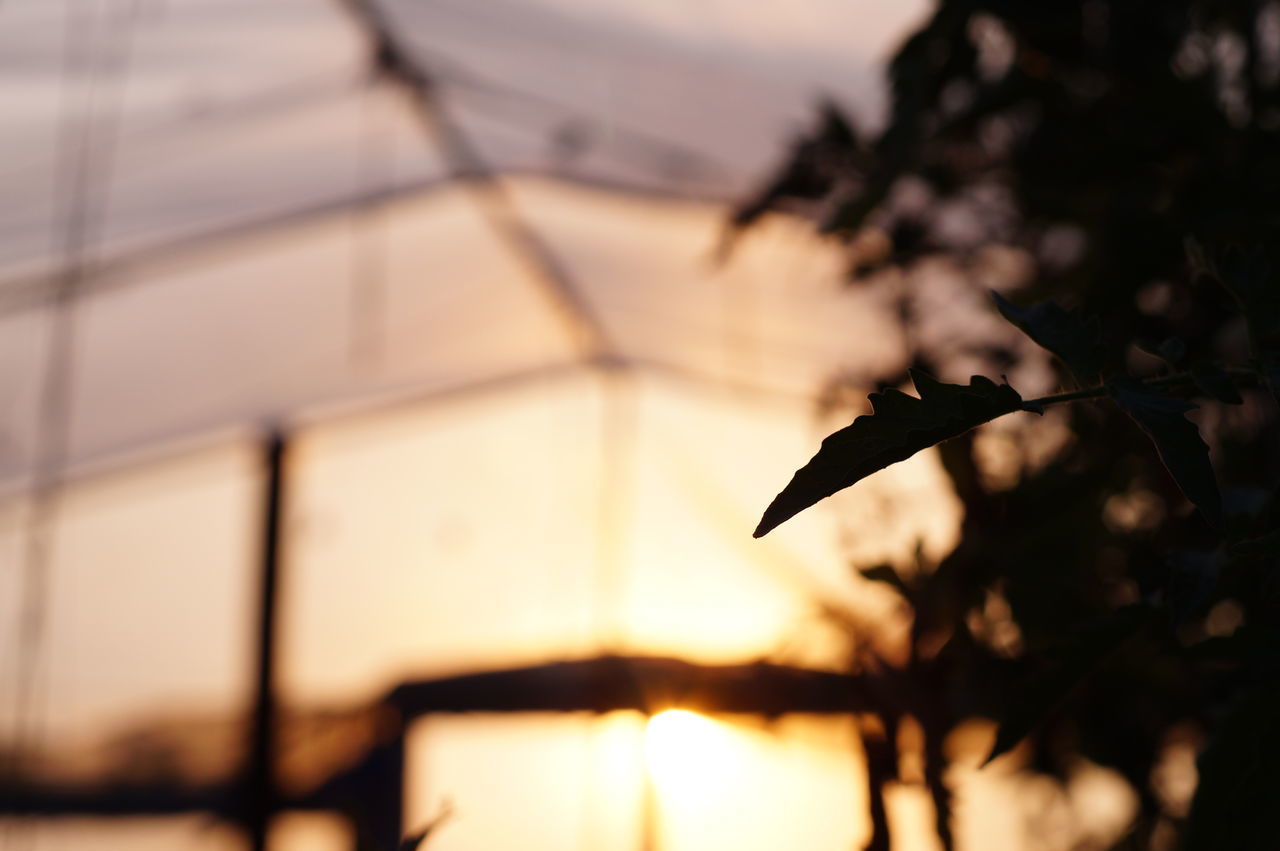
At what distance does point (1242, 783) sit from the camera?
473 mm

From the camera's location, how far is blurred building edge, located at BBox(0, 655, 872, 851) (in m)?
3.42

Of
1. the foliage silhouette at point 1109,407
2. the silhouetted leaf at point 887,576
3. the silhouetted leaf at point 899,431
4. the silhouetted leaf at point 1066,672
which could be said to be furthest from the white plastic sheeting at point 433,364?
the silhouetted leaf at point 899,431

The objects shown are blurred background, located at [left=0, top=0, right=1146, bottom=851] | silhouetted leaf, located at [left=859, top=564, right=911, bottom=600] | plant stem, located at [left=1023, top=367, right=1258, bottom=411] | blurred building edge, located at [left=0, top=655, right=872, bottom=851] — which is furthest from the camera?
blurred building edge, located at [left=0, top=655, right=872, bottom=851]

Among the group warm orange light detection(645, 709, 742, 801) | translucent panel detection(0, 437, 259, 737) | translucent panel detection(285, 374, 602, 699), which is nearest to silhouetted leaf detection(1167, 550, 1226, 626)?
warm orange light detection(645, 709, 742, 801)

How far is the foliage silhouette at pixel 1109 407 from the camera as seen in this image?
0.43 m

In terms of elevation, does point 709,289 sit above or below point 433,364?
below

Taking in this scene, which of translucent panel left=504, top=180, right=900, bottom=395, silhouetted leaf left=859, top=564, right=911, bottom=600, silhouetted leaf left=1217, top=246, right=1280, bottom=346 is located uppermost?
translucent panel left=504, top=180, right=900, bottom=395

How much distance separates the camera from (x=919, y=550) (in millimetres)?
765

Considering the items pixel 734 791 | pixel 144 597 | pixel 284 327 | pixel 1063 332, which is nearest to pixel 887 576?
pixel 1063 332

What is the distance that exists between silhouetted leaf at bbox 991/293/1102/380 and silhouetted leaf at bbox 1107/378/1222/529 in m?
0.03

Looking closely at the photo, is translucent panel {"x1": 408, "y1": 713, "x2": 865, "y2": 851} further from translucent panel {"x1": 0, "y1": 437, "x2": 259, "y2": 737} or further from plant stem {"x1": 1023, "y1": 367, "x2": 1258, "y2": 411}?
translucent panel {"x1": 0, "y1": 437, "x2": 259, "y2": 737}

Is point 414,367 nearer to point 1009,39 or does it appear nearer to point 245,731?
point 245,731

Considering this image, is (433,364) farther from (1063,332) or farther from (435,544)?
(1063,332)

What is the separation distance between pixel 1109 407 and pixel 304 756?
339 cm
